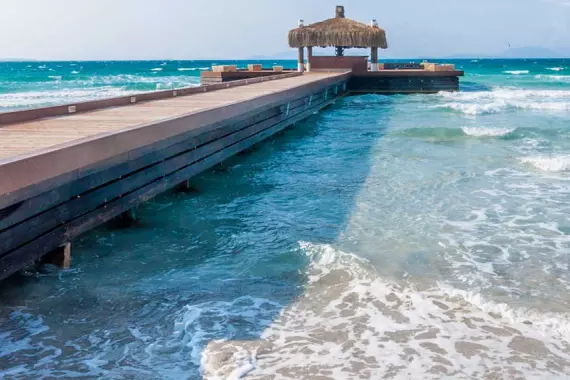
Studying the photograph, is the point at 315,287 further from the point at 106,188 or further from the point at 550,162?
the point at 550,162

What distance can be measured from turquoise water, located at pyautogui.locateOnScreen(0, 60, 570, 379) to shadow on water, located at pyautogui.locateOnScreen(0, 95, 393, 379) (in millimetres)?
15

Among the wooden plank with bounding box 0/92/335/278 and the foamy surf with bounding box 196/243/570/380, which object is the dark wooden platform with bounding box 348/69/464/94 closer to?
the wooden plank with bounding box 0/92/335/278

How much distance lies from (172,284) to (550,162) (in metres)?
7.59

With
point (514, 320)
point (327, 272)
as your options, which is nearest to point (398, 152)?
point (327, 272)

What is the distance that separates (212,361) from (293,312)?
2.77 feet

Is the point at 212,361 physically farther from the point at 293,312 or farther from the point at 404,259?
the point at 404,259

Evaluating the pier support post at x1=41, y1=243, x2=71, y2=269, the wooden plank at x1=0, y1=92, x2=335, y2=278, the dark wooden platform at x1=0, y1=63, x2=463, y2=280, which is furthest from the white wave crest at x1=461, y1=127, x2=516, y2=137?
the pier support post at x1=41, y1=243, x2=71, y2=269

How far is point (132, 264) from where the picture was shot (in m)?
5.31

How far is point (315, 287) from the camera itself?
4.68 m

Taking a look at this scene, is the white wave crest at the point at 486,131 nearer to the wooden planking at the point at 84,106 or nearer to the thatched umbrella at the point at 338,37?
the wooden planking at the point at 84,106

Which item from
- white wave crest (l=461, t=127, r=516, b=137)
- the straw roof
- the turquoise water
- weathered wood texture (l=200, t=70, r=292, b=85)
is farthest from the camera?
the straw roof

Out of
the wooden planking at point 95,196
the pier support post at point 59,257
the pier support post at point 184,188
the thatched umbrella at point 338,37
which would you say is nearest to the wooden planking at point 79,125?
the wooden planking at point 95,196

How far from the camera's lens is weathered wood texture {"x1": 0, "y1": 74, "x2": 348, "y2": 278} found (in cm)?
434

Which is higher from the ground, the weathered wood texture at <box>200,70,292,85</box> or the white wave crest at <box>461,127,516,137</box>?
the weathered wood texture at <box>200,70,292,85</box>
